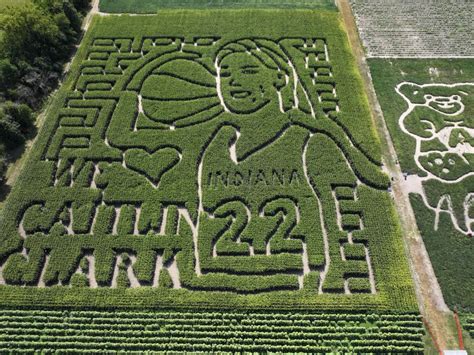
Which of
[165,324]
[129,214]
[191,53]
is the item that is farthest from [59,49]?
[165,324]

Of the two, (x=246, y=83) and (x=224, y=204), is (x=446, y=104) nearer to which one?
(x=246, y=83)

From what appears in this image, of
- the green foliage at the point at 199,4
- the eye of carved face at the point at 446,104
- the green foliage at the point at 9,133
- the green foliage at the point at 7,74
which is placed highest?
the green foliage at the point at 199,4

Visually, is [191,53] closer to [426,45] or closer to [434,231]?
[426,45]

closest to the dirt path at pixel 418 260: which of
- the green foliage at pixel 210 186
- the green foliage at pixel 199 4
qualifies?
the green foliage at pixel 210 186

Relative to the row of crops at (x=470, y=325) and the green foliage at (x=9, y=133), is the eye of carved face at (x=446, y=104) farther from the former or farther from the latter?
the green foliage at (x=9, y=133)

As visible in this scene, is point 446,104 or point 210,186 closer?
point 210,186

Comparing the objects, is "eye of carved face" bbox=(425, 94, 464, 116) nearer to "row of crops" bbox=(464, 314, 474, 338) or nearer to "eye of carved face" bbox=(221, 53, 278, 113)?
"eye of carved face" bbox=(221, 53, 278, 113)

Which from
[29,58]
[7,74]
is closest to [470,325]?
[7,74]
